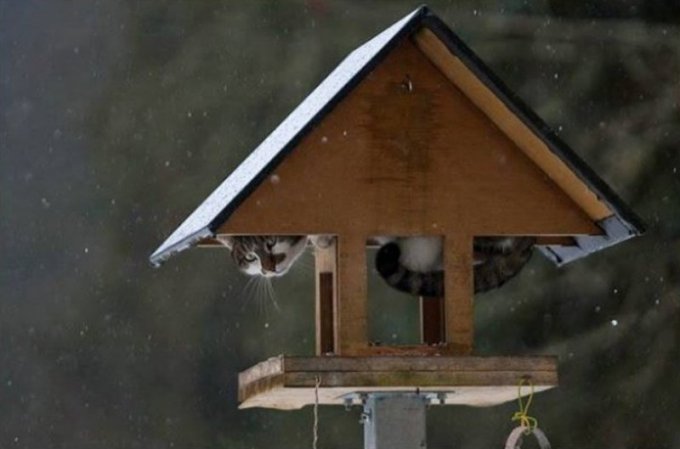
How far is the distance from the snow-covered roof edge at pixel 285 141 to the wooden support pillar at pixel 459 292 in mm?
350

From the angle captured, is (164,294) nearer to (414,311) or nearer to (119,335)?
(119,335)

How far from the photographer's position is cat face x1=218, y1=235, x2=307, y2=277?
381cm

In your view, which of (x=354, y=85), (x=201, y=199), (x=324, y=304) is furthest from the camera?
(x=201, y=199)

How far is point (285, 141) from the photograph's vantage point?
3.57m

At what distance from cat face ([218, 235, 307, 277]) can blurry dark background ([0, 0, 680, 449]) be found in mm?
4647

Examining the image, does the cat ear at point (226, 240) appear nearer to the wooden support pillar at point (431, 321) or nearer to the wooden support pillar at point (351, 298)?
the wooden support pillar at point (351, 298)

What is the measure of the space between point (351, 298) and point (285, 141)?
31 centimetres

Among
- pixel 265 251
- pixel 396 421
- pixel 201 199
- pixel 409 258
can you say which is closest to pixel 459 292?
pixel 409 258

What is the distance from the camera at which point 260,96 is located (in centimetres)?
888

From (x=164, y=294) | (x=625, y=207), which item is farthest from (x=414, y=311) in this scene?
(x=625, y=207)

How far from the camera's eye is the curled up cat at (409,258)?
3.80 metres

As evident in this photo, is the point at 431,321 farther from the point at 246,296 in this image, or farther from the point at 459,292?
the point at 246,296

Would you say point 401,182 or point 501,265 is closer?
point 401,182

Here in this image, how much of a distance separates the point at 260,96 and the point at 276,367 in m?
5.51
